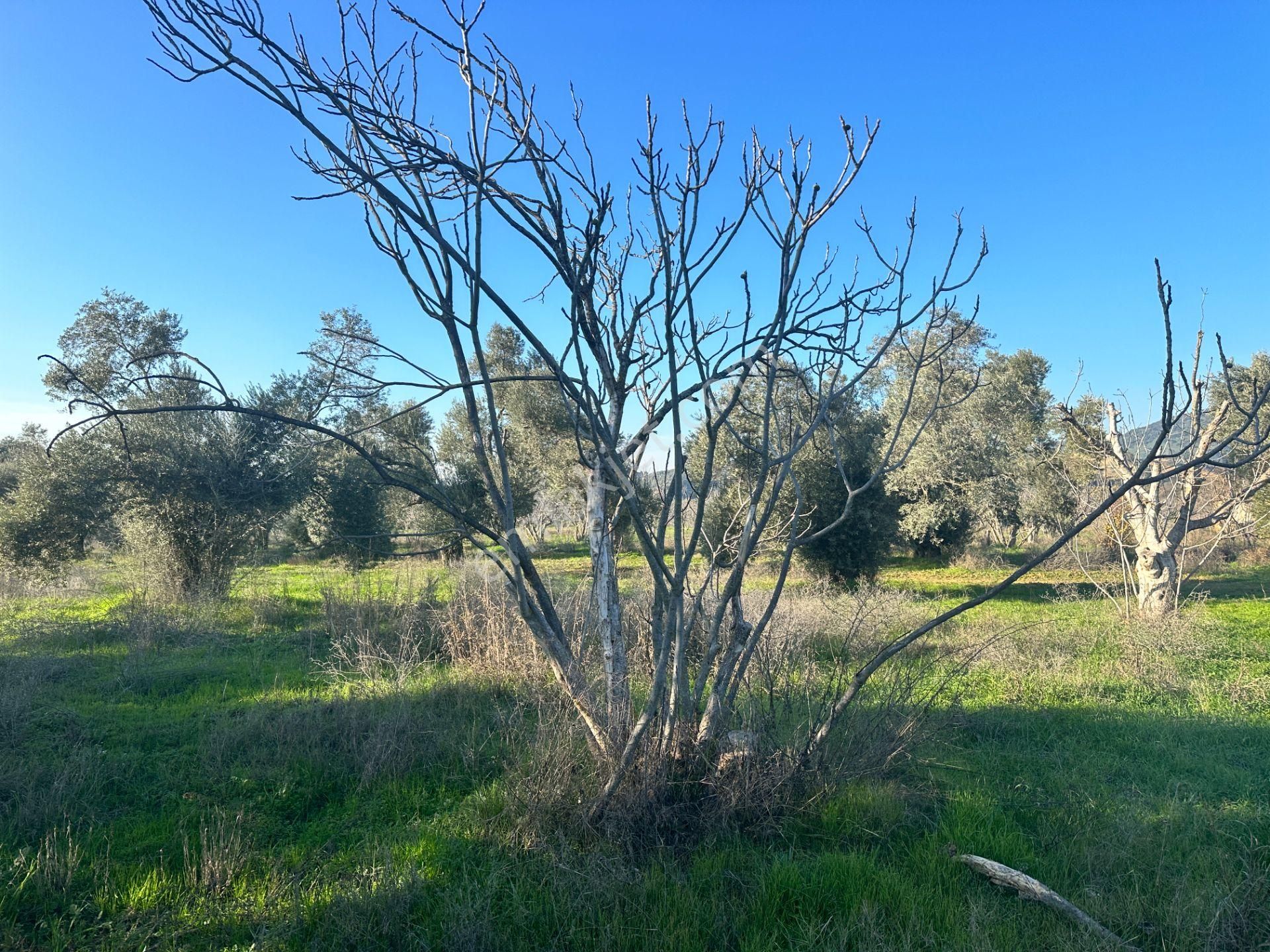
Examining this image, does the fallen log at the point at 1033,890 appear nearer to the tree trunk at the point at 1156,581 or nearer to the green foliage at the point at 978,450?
the tree trunk at the point at 1156,581

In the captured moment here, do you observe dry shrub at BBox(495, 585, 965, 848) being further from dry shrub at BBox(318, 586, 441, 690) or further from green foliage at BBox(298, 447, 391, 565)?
green foliage at BBox(298, 447, 391, 565)

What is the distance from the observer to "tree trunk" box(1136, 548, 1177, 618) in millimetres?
11391

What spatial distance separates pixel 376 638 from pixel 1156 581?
40.2 ft

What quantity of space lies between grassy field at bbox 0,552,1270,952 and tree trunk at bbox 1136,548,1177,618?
452 centimetres

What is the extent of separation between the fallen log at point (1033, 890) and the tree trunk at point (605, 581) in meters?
2.20

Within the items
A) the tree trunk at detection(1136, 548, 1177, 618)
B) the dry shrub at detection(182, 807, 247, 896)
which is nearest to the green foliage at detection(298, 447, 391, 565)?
the dry shrub at detection(182, 807, 247, 896)

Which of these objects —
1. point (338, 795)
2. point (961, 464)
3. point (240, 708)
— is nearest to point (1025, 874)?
point (338, 795)

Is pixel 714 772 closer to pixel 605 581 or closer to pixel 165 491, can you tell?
pixel 605 581

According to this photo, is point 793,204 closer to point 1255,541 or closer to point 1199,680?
point 1199,680

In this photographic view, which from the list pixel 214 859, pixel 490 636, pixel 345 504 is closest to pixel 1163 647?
pixel 490 636

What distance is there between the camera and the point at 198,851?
375cm

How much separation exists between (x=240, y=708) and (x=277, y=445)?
754 cm

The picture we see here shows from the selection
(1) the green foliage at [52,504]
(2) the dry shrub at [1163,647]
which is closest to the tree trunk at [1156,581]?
(2) the dry shrub at [1163,647]

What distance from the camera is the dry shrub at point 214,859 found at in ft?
10.8
